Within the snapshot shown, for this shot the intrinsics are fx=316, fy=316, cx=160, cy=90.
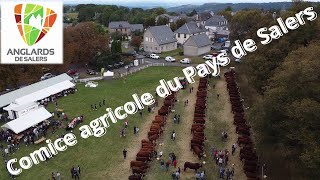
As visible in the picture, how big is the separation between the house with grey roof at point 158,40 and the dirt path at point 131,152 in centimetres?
3607

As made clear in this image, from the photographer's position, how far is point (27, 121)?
33.6 metres

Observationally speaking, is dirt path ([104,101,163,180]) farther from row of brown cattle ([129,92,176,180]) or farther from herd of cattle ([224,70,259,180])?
herd of cattle ([224,70,259,180])

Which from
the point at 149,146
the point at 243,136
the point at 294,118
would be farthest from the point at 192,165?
the point at 294,118

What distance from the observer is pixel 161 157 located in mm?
28344

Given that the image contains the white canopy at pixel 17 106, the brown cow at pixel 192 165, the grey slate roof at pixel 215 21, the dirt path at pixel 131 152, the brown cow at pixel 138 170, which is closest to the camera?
the brown cow at pixel 138 170

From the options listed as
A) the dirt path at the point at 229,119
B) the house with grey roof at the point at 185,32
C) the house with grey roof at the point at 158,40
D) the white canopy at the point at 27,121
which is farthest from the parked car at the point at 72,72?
the house with grey roof at the point at 185,32

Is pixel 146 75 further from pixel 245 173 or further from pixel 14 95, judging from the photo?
pixel 245 173

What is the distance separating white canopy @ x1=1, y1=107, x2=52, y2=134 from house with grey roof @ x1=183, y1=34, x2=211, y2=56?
3729cm

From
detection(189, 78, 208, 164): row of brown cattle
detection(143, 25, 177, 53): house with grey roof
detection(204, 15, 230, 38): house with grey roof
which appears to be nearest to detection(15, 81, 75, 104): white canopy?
detection(189, 78, 208, 164): row of brown cattle

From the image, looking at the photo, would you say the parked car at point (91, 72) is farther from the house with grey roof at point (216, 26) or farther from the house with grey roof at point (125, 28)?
the house with grey roof at point (125, 28)

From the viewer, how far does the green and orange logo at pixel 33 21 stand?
138 feet

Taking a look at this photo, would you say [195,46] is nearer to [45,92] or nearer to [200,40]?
[200,40]

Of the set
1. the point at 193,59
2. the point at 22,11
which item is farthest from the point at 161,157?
the point at 193,59

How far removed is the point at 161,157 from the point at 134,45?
4885 centimetres
